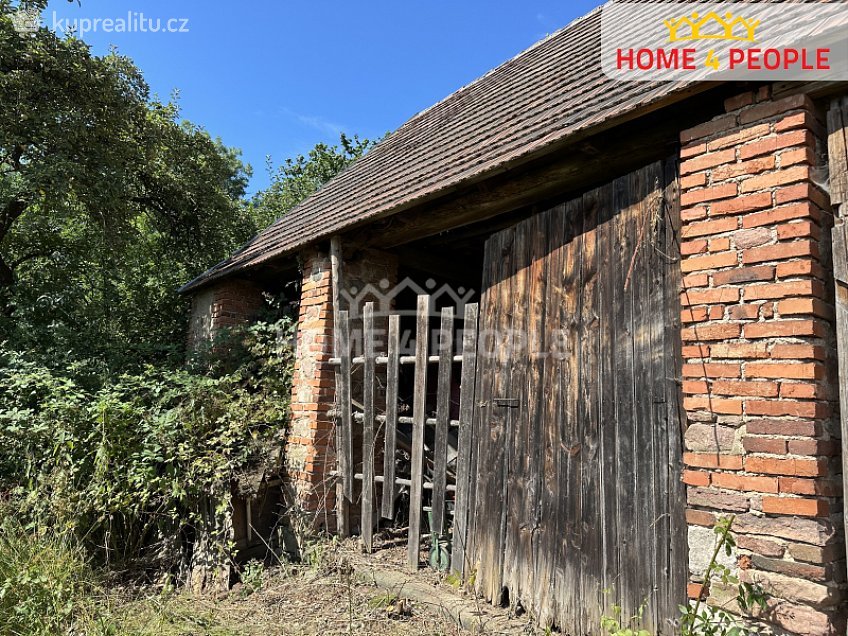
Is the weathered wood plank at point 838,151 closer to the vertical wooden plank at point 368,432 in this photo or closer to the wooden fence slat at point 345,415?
the vertical wooden plank at point 368,432

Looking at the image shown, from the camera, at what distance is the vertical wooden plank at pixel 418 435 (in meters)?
3.84

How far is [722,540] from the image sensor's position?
1986 mm

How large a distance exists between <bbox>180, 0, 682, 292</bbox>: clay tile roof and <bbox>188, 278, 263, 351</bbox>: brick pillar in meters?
0.25

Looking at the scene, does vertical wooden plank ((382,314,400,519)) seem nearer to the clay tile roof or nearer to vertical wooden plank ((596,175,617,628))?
the clay tile roof

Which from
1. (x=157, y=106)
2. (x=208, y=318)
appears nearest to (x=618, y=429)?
(x=208, y=318)

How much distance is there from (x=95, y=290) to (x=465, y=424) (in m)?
9.62

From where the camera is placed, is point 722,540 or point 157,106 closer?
point 722,540

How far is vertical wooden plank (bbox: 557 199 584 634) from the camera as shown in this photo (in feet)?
9.16

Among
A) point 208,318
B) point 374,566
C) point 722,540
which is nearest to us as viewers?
point 722,540

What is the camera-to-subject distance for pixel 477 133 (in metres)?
4.50

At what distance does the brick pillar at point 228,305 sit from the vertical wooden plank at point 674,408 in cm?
540

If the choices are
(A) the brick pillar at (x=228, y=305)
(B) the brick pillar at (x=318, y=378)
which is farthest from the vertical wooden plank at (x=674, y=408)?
(A) the brick pillar at (x=228, y=305)

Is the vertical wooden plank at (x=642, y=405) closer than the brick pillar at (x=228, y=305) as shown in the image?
Yes

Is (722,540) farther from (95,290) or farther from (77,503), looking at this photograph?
(95,290)
